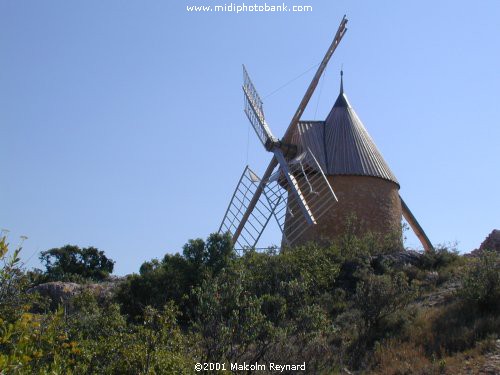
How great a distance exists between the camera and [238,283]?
8.87m

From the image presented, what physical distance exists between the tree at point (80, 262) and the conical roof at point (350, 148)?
8.08m

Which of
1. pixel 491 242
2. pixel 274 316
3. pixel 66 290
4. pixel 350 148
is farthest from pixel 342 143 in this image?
pixel 274 316

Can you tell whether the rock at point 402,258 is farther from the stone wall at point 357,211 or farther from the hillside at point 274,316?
the stone wall at point 357,211

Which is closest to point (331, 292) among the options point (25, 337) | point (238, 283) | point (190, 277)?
point (190, 277)

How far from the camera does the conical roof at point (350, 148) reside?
17969 millimetres

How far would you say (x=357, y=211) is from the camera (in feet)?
57.9

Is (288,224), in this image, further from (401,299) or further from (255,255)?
(401,299)

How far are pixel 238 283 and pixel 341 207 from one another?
918 centimetres

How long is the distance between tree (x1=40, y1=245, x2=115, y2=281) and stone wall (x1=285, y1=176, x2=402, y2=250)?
7513mm

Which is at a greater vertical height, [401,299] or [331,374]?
[401,299]

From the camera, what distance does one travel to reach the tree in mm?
22031

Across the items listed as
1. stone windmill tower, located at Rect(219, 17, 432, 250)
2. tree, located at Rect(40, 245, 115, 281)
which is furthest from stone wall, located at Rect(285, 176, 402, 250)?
tree, located at Rect(40, 245, 115, 281)

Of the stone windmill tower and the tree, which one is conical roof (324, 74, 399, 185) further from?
the tree

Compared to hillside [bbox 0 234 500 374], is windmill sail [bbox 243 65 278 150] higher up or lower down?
higher up
